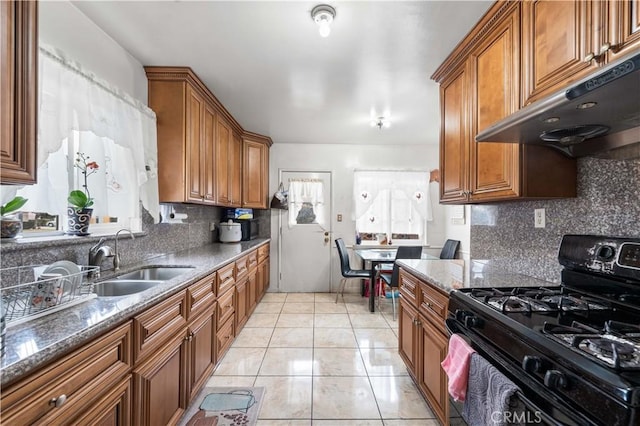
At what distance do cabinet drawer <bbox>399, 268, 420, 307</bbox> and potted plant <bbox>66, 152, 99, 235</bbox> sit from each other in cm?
208

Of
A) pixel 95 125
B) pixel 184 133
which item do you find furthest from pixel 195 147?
pixel 95 125

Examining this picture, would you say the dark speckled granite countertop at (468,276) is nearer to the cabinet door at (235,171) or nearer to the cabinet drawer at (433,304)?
the cabinet drawer at (433,304)

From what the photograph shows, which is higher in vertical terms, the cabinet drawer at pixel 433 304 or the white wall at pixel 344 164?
the white wall at pixel 344 164

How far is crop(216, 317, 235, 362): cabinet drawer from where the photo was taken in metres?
2.25

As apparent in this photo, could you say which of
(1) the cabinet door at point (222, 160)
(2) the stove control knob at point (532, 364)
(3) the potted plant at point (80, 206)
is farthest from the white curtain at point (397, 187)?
(2) the stove control knob at point (532, 364)

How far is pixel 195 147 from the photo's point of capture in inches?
98.5

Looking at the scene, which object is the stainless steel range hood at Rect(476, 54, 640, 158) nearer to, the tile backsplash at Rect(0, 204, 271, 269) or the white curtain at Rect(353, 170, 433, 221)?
the tile backsplash at Rect(0, 204, 271, 269)

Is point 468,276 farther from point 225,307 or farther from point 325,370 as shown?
point 225,307

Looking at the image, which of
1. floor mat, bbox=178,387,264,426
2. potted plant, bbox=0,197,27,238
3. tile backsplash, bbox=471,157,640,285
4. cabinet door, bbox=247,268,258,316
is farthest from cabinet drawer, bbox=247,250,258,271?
tile backsplash, bbox=471,157,640,285

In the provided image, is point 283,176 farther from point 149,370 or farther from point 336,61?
point 149,370

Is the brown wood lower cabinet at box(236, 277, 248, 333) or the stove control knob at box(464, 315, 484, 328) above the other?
the stove control knob at box(464, 315, 484, 328)

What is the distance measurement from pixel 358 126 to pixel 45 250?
3261mm

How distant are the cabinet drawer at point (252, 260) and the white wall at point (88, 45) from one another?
6.03ft

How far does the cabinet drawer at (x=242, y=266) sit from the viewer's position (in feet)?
9.04
